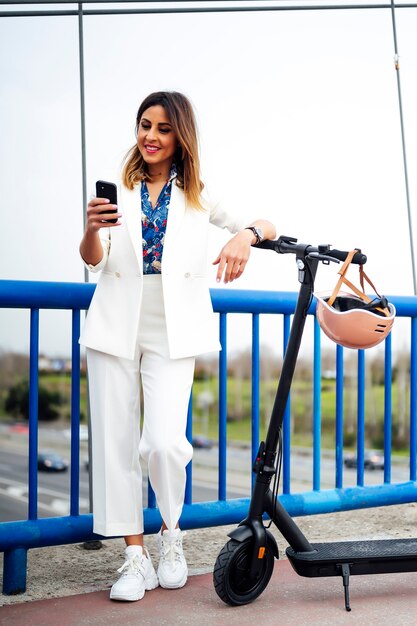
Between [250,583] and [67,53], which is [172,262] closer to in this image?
[250,583]

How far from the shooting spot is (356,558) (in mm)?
2570

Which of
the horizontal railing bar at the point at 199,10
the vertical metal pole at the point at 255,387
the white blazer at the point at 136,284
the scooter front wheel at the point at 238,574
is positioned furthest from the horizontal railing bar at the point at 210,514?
the horizontal railing bar at the point at 199,10

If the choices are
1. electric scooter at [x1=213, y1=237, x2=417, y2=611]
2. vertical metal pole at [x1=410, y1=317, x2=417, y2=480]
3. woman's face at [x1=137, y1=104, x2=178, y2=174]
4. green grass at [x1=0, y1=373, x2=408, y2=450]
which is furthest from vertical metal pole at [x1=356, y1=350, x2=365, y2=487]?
woman's face at [x1=137, y1=104, x2=178, y2=174]

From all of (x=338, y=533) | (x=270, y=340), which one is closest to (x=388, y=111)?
(x=270, y=340)

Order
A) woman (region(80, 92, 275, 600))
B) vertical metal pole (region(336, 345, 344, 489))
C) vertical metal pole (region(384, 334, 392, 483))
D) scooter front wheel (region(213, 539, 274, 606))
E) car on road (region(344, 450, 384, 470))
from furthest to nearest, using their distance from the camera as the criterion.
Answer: car on road (region(344, 450, 384, 470)), vertical metal pole (region(384, 334, 392, 483)), vertical metal pole (region(336, 345, 344, 489)), woman (region(80, 92, 275, 600)), scooter front wheel (region(213, 539, 274, 606))

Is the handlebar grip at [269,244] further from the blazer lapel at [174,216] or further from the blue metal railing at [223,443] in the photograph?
the blue metal railing at [223,443]

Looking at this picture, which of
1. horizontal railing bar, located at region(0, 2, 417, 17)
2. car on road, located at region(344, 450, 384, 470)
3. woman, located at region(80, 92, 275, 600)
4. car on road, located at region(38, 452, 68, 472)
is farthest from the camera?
car on road, located at region(344, 450, 384, 470)

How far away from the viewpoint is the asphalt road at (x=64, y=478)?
126 inches

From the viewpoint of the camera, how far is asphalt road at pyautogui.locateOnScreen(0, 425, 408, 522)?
321 centimetres

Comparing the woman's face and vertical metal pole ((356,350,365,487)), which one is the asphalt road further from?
the woman's face

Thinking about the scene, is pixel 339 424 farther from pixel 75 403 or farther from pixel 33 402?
pixel 33 402

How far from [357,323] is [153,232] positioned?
0.72m

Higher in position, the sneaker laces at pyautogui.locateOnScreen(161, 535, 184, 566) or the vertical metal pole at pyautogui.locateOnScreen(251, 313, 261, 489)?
the vertical metal pole at pyautogui.locateOnScreen(251, 313, 261, 489)

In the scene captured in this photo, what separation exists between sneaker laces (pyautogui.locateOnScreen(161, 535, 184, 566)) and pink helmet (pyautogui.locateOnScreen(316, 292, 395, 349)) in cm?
88
